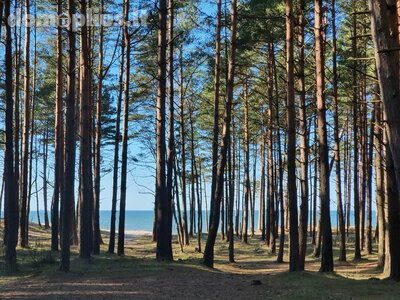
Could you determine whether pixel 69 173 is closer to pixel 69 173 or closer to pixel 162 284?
pixel 69 173

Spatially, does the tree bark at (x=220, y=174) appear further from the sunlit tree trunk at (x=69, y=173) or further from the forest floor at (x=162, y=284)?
the sunlit tree trunk at (x=69, y=173)

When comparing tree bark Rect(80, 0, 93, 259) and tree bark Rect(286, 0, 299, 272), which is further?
tree bark Rect(80, 0, 93, 259)

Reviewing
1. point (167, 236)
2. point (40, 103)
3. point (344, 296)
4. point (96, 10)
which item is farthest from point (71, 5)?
point (40, 103)

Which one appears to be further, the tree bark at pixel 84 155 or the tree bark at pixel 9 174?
the tree bark at pixel 84 155

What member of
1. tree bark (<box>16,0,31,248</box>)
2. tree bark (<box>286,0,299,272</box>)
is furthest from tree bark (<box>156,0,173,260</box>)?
tree bark (<box>16,0,31,248</box>)

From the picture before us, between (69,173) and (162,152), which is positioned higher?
(162,152)

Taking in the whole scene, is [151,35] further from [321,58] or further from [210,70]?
[321,58]

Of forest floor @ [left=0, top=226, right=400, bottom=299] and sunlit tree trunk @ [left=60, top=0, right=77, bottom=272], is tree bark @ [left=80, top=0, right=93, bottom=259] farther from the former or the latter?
sunlit tree trunk @ [left=60, top=0, right=77, bottom=272]

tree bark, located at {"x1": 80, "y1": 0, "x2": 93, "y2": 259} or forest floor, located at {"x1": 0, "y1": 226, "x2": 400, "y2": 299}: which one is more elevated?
tree bark, located at {"x1": 80, "y1": 0, "x2": 93, "y2": 259}

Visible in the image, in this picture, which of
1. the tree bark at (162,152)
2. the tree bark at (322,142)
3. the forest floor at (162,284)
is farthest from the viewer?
the tree bark at (162,152)

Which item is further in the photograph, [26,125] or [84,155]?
[26,125]

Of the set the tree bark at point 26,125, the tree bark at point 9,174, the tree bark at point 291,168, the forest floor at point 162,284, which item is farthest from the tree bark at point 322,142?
the tree bark at point 26,125

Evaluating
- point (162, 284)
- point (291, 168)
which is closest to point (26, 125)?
point (162, 284)

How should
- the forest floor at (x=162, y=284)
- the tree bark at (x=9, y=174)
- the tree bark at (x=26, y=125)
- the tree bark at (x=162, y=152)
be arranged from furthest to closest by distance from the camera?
the tree bark at (x=26, y=125) → the tree bark at (x=162, y=152) → the tree bark at (x=9, y=174) → the forest floor at (x=162, y=284)
